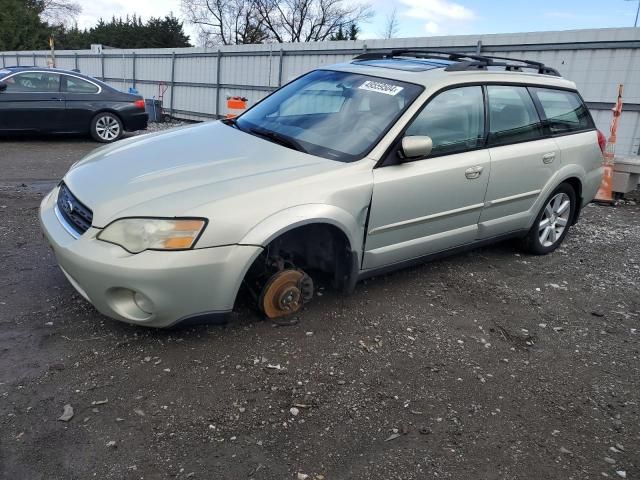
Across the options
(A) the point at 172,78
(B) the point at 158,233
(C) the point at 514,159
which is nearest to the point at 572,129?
(C) the point at 514,159

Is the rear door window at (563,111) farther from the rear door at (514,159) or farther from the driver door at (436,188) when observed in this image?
the driver door at (436,188)

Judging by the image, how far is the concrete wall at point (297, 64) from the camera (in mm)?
8617

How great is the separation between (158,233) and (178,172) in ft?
1.73

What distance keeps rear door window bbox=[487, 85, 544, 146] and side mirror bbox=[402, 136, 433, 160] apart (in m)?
0.93

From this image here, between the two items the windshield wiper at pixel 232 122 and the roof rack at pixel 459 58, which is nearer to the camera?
the windshield wiper at pixel 232 122

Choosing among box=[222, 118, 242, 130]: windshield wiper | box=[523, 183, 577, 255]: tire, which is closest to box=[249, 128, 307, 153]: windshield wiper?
box=[222, 118, 242, 130]: windshield wiper

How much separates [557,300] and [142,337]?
10.4 ft

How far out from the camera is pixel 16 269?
13.2 feet

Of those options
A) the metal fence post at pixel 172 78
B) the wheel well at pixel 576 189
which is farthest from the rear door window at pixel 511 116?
the metal fence post at pixel 172 78

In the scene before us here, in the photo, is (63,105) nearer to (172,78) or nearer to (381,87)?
(172,78)

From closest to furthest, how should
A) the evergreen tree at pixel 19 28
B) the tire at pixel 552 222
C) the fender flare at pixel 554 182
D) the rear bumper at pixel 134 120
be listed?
the fender flare at pixel 554 182 → the tire at pixel 552 222 → the rear bumper at pixel 134 120 → the evergreen tree at pixel 19 28

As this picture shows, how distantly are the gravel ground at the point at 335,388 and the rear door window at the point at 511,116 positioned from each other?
1275 millimetres

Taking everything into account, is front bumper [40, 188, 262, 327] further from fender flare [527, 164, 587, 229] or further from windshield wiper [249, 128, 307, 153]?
fender flare [527, 164, 587, 229]

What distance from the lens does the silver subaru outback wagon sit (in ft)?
9.29
